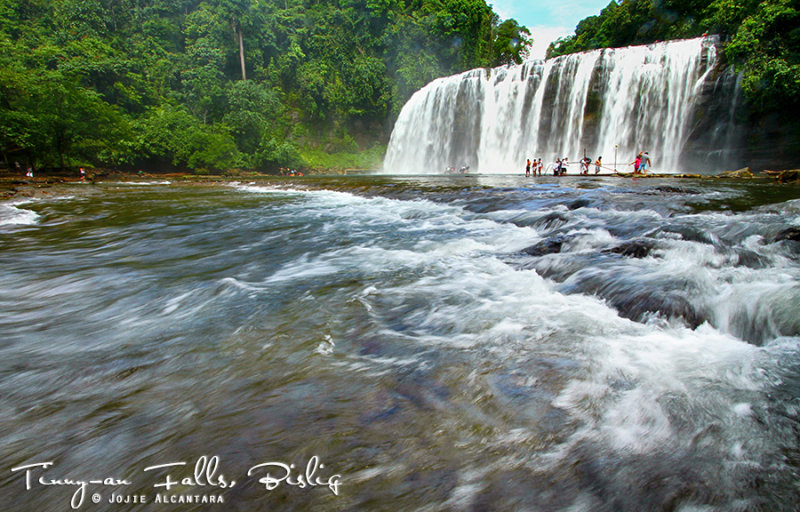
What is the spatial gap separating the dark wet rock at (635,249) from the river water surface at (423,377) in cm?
3

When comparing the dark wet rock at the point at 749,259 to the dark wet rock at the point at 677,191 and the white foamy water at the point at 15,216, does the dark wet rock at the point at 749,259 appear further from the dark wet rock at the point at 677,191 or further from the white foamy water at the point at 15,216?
the white foamy water at the point at 15,216

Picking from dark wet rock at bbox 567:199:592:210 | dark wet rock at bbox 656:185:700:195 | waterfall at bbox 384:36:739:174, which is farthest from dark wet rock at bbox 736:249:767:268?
waterfall at bbox 384:36:739:174

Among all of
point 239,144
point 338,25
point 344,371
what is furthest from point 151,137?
point 344,371

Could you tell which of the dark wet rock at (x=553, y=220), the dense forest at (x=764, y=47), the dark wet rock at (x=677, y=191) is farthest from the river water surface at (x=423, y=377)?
the dense forest at (x=764, y=47)

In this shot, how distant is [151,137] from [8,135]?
969 centimetres

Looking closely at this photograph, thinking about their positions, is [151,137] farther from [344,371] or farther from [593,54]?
[344,371]

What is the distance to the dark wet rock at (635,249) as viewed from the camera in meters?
4.28

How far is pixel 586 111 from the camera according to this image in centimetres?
2559

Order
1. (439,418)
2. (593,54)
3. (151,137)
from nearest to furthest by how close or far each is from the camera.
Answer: (439,418)
(593,54)
(151,137)

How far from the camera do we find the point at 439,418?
1732 millimetres

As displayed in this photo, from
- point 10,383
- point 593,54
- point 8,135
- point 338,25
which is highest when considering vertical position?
point 338,25

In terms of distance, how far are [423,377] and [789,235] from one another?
5.29 m

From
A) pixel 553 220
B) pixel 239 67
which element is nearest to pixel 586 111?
pixel 553 220

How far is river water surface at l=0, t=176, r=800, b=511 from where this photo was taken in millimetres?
1378
